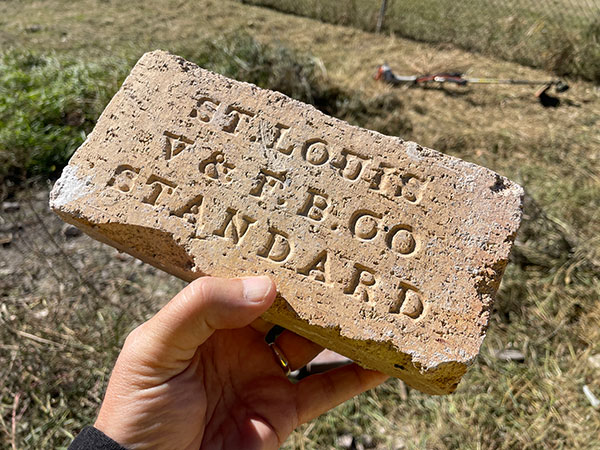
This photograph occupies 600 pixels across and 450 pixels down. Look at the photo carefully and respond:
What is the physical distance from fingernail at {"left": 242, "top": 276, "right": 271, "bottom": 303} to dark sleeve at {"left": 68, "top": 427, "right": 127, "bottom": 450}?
61 centimetres

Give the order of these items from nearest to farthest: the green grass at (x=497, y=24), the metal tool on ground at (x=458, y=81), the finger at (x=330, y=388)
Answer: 1. the finger at (x=330, y=388)
2. the metal tool on ground at (x=458, y=81)
3. the green grass at (x=497, y=24)

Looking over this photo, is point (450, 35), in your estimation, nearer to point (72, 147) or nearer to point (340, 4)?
point (340, 4)

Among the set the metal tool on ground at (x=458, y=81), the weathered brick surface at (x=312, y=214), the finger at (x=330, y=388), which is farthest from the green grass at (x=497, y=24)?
the finger at (x=330, y=388)

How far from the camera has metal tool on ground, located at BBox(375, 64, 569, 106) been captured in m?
4.12

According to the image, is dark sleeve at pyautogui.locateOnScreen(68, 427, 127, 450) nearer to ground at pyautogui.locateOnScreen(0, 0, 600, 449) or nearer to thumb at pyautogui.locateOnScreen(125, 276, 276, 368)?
thumb at pyautogui.locateOnScreen(125, 276, 276, 368)

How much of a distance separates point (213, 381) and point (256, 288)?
1.87ft

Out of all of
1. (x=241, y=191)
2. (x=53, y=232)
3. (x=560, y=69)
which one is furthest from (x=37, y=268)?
(x=560, y=69)

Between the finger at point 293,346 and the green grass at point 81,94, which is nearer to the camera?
the finger at point 293,346

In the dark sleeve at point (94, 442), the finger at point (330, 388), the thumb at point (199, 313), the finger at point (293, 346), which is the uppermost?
the thumb at point (199, 313)

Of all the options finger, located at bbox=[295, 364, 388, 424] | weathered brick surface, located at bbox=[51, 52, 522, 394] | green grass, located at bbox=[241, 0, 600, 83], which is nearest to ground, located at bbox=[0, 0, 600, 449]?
finger, located at bbox=[295, 364, 388, 424]

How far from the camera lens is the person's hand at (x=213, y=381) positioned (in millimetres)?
1336

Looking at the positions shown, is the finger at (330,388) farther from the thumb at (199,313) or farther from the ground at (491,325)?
the thumb at (199,313)

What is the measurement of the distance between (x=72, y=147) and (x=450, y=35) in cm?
421

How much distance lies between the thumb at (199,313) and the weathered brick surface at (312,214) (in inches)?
4.2
